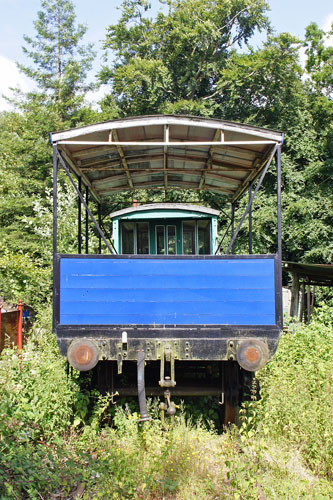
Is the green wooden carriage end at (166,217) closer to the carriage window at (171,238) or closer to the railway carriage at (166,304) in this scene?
the carriage window at (171,238)

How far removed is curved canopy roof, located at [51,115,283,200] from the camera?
5957 millimetres

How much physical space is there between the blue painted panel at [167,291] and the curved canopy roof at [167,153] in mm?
1653

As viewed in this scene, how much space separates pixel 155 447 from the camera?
553 centimetres

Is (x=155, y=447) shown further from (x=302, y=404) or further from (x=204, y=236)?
(x=204, y=236)

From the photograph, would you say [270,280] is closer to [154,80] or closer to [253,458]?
[253,458]

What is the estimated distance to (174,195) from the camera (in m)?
22.5

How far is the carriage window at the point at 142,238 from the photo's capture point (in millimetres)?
9625

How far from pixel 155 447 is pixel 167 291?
6.25 feet

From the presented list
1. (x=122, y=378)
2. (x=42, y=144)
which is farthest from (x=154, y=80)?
(x=122, y=378)

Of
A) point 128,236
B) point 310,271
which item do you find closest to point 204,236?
point 128,236

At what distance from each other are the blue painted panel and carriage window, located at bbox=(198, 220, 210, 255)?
362cm

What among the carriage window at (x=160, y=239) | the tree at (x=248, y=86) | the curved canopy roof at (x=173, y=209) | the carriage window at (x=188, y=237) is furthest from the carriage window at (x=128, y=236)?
the tree at (x=248, y=86)

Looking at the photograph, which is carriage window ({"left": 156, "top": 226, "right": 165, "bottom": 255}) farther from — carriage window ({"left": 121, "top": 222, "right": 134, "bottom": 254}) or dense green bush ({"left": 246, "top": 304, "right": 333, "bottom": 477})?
dense green bush ({"left": 246, "top": 304, "right": 333, "bottom": 477})

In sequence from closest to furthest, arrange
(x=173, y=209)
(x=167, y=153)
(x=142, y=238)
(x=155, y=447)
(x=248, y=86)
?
1. (x=155, y=447)
2. (x=167, y=153)
3. (x=173, y=209)
4. (x=142, y=238)
5. (x=248, y=86)
